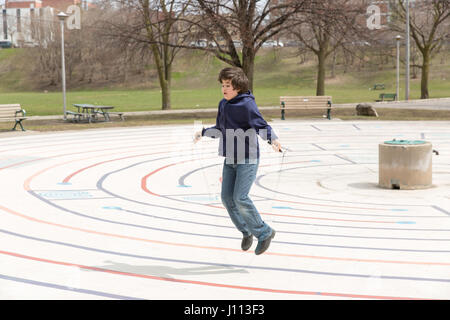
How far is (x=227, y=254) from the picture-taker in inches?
277

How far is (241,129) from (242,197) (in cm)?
62

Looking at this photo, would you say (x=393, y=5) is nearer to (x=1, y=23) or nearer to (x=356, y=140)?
(x=356, y=140)

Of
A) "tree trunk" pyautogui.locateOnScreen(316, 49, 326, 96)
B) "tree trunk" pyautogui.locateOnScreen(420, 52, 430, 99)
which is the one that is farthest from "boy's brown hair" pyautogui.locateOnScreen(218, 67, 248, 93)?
"tree trunk" pyautogui.locateOnScreen(420, 52, 430, 99)

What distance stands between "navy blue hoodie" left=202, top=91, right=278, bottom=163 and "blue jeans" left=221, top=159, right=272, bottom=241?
102 millimetres

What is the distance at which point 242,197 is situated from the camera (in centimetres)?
654

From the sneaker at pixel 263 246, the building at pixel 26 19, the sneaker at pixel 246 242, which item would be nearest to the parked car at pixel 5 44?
the building at pixel 26 19

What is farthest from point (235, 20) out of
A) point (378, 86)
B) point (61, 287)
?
point (378, 86)

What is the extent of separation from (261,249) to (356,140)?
40.4ft

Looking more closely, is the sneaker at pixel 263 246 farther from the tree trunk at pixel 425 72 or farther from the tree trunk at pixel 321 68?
the tree trunk at pixel 425 72

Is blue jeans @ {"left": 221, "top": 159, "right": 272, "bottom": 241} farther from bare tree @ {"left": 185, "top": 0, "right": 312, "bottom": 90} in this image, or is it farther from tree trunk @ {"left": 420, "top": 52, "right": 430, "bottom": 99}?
tree trunk @ {"left": 420, "top": 52, "right": 430, "bottom": 99}

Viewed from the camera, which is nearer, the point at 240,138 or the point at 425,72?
the point at 240,138

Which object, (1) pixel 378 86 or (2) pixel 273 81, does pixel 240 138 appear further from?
(2) pixel 273 81
